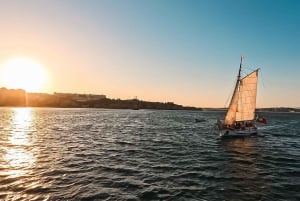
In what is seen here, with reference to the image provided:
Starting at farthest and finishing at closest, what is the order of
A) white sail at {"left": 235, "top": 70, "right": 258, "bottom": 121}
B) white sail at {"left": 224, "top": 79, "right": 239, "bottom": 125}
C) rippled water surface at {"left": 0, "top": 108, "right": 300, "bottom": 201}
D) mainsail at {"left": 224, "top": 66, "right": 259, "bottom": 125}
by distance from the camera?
white sail at {"left": 235, "top": 70, "right": 258, "bottom": 121} → mainsail at {"left": 224, "top": 66, "right": 259, "bottom": 125} → white sail at {"left": 224, "top": 79, "right": 239, "bottom": 125} → rippled water surface at {"left": 0, "top": 108, "right": 300, "bottom": 201}

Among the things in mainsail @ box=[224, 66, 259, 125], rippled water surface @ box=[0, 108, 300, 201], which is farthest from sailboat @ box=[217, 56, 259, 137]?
rippled water surface @ box=[0, 108, 300, 201]

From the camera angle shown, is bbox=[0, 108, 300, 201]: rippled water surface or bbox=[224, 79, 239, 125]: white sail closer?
bbox=[0, 108, 300, 201]: rippled water surface

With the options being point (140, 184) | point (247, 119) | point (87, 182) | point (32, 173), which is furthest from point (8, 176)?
point (247, 119)

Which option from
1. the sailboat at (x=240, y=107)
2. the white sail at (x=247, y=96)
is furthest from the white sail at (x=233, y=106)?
the white sail at (x=247, y=96)

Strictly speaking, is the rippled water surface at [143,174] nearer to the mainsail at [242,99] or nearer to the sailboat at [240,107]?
the sailboat at [240,107]

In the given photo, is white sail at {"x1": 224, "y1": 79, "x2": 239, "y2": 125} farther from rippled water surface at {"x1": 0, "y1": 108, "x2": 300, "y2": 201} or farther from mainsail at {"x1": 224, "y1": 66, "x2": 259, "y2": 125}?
rippled water surface at {"x1": 0, "y1": 108, "x2": 300, "y2": 201}

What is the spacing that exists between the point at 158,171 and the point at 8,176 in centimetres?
1428

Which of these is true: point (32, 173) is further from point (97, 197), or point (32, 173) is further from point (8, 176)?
point (97, 197)

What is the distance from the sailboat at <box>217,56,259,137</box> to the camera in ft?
202

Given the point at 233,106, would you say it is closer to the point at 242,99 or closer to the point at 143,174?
the point at 242,99

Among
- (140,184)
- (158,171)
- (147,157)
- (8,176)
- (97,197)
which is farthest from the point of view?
(147,157)

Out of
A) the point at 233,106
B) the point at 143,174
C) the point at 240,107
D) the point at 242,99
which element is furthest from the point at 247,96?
the point at 143,174

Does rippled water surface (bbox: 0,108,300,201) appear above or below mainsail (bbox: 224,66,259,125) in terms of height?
below

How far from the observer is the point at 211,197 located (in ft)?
67.3
